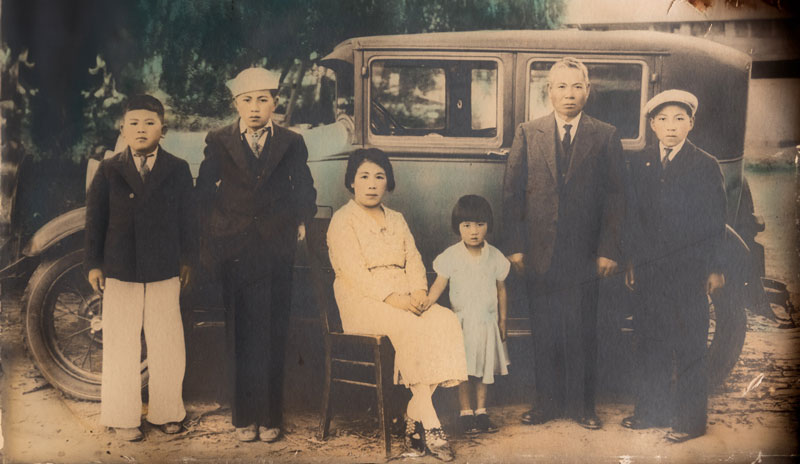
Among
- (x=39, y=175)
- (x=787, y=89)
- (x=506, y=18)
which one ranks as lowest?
(x=39, y=175)

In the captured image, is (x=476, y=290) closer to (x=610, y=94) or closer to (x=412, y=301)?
(x=412, y=301)

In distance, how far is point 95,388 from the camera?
468cm

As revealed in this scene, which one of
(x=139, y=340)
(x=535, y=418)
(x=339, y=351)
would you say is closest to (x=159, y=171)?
(x=139, y=340)

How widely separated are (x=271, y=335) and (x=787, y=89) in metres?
3.46

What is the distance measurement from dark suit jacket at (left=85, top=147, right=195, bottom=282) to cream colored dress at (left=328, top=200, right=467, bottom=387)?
0.96 m

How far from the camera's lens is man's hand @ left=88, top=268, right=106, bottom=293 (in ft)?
15.1

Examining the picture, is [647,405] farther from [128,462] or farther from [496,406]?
[128,462]

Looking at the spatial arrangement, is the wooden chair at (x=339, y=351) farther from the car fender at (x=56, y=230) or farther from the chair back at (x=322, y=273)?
the car fender at (x=56, y=230)

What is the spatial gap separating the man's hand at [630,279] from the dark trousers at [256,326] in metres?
2.01

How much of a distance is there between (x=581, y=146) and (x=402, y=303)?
55.3 inches

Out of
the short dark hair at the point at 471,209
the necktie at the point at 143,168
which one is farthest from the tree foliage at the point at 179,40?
the short dark hair at the point at 471,209

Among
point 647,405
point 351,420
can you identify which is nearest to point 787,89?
point 647,405

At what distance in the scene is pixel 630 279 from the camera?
15.2 ft

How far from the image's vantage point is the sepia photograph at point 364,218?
4570mm
